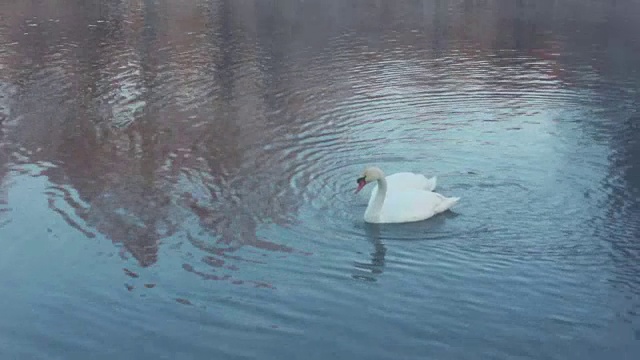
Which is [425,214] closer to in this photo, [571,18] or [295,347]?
[295,347]

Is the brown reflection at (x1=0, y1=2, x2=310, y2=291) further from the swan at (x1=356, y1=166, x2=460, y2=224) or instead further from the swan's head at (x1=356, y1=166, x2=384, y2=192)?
the swan at (x1=356, y1=166, x2=460, y2=224)

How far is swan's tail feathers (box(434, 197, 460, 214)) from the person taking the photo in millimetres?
12742

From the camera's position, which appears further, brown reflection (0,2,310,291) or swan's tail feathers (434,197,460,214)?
swan's tail feathers (434,197,460,214)

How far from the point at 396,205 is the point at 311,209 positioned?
117 cm

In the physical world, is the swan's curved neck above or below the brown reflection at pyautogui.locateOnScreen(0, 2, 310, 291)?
above

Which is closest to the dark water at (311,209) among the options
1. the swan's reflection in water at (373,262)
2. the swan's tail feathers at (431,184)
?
the swan's reflection in water at (373,262)

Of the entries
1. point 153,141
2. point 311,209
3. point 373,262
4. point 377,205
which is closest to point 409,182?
point 377,205

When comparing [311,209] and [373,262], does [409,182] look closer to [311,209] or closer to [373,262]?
[311,209]

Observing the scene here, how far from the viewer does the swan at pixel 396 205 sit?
12633mm

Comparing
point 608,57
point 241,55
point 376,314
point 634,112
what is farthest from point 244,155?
point 608,57

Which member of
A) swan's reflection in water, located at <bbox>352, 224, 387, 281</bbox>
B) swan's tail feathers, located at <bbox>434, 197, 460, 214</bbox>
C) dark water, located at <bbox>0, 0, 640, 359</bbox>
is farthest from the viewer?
swan's tail feathers, located at <bbox>434, 197, 460, 214</bbox>

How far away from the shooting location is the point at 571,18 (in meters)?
38.6

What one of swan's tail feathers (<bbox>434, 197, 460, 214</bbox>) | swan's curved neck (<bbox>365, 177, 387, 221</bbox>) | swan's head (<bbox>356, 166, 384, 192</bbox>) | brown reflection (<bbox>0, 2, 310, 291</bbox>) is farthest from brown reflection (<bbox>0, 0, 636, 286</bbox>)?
swan's tail feathers (<bbox>434, 197, 460, 214</bbox>)

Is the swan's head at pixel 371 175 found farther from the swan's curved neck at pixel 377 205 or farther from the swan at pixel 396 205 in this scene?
the swan's curved neck at pixel 377 205
